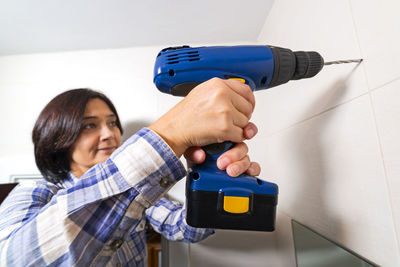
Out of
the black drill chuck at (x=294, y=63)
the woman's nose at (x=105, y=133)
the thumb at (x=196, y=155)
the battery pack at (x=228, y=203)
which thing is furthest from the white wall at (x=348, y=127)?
the woman's nose at (x=105, y=133)

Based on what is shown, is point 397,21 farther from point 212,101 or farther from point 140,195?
point 140,195

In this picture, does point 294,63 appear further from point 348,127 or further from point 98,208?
point 98,208

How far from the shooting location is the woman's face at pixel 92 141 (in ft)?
2.09

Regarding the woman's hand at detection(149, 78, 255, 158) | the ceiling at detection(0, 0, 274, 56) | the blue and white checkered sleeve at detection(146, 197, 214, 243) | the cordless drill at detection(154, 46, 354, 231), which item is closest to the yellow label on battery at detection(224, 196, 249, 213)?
the cordless drill at detection(154, 46, 354, 231)

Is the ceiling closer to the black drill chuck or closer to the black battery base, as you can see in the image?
the black drill chuck

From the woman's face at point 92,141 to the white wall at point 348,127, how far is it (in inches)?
24.9

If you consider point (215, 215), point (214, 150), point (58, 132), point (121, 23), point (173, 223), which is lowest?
point (173, 223)

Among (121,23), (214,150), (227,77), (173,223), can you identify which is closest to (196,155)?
(214,150)

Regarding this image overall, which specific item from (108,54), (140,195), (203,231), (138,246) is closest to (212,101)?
(140,195)

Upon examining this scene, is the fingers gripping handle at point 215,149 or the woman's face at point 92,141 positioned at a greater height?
the woman's face at point 92,141

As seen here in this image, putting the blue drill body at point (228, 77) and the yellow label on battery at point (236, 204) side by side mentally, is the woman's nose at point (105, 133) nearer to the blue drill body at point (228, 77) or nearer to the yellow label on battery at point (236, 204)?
the blue drill body at point (228, 77)

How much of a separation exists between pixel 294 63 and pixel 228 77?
0.13 meters

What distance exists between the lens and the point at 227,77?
0.34m

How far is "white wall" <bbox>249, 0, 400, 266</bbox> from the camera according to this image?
266 mm
